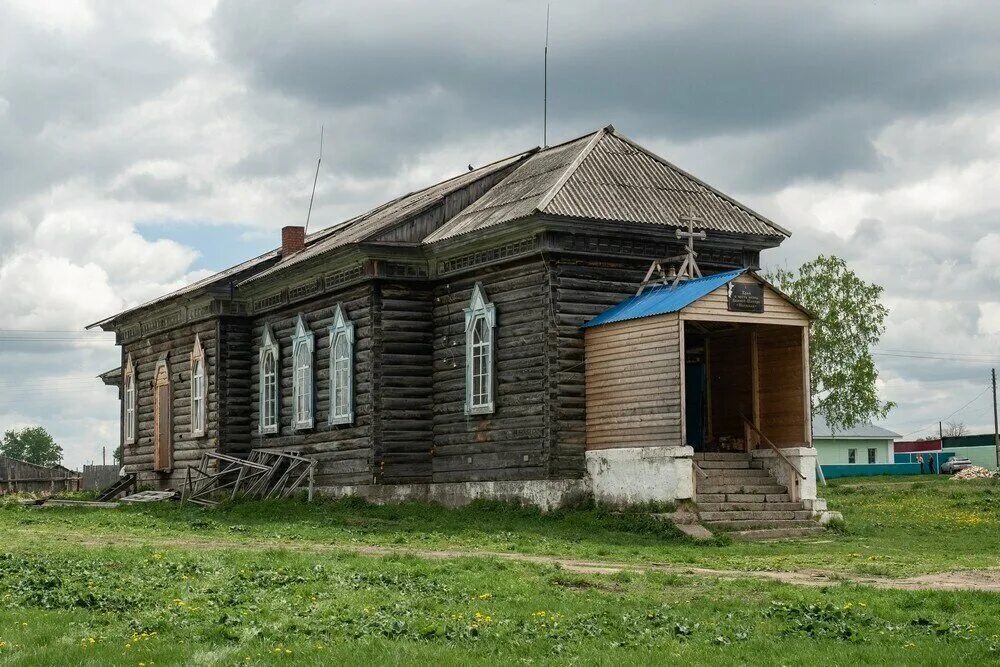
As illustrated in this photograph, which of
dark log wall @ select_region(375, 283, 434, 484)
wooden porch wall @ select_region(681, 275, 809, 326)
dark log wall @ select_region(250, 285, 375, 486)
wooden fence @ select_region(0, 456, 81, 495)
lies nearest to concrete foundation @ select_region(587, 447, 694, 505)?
wooden porch wall @ select_region(681, 275, 809, 326)

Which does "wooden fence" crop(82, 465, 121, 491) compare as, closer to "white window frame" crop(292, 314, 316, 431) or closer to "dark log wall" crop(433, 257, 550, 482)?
"white window frame" crop(292, 314, 316, 431)

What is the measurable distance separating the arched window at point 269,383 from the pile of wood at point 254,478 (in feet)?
3.14

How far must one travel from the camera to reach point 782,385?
2639 centimetres

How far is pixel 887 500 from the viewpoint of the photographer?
33719 mm

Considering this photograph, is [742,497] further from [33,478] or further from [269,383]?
[33,478]

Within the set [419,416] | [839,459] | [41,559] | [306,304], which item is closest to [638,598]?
[41,559]

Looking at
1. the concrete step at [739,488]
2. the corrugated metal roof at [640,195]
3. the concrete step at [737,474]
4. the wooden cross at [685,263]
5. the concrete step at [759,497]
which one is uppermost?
the corrugated metal roof at [640,195]

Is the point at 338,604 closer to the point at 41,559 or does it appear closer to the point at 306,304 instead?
the point at 41,559

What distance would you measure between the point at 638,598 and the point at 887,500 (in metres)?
21.1

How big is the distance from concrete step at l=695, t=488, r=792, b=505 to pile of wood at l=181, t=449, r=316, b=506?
1029cm

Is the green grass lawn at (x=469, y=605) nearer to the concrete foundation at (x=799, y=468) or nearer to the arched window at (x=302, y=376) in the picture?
the concrete foundation at (x=799, y=468)

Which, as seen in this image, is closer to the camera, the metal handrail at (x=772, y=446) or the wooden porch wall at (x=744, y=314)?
the wooden porch wall at (x=744, y=314)

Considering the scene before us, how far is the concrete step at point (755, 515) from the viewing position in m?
23.5

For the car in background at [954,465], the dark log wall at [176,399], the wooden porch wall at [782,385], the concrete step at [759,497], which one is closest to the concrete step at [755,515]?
the concrete step at [759,497]
